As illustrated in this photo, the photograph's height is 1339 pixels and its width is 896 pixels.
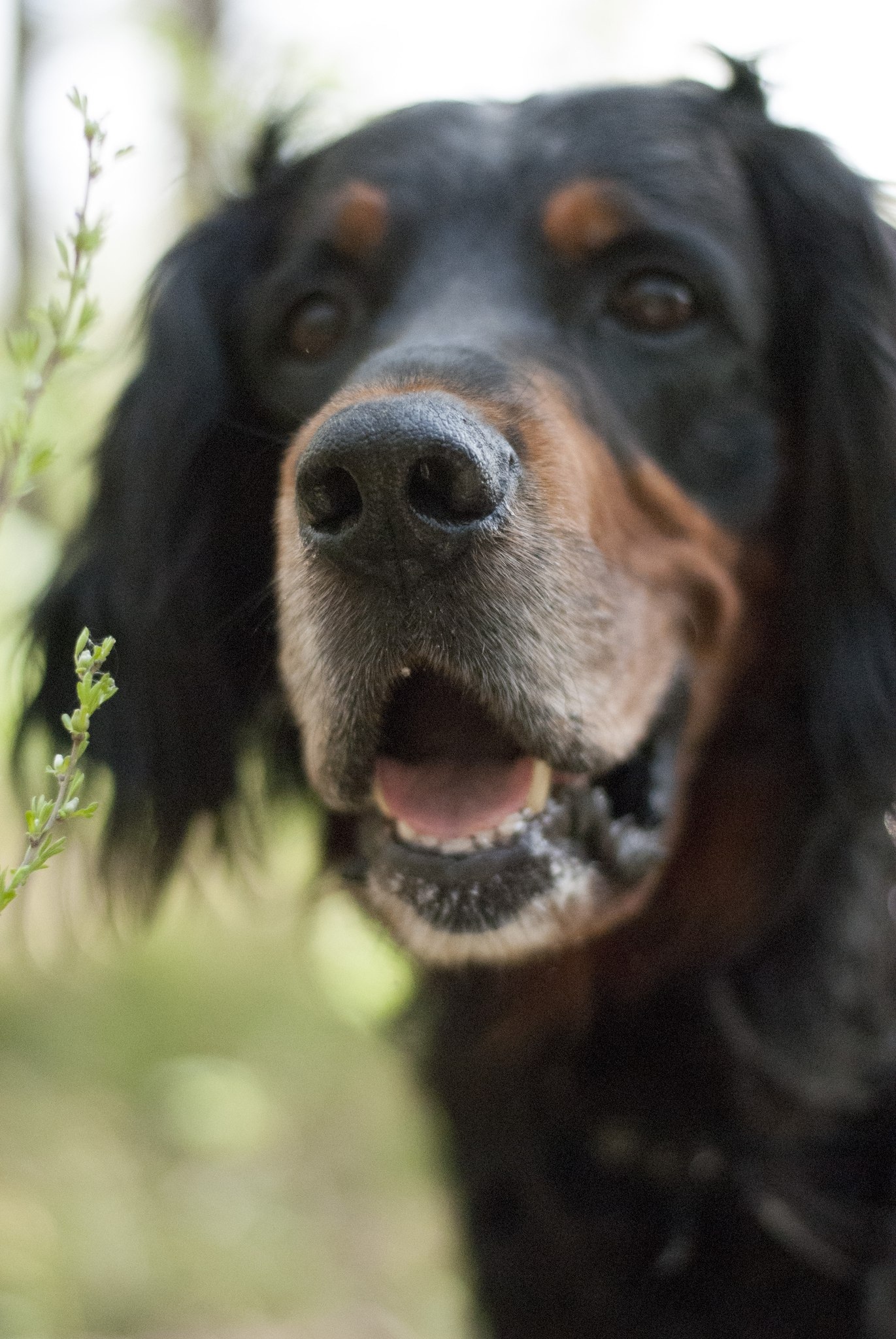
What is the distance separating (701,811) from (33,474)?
129 cm

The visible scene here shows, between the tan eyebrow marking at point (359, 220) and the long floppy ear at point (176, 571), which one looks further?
the long floppy ear at point (176, 571)

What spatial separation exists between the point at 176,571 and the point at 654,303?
0.89m

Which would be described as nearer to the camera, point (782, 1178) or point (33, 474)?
point (33, 474)

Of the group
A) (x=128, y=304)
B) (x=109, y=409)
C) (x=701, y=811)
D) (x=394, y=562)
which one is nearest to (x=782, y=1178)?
(x=701, y=811)

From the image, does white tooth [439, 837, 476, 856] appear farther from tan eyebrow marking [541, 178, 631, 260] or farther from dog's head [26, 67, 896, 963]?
tan eyebrow marking [541, 178, 631, 260]

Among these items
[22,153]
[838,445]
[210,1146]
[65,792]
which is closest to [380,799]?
[65,792]

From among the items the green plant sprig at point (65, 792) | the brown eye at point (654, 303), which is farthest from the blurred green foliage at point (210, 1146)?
the green plant sprig at point (65, 792)

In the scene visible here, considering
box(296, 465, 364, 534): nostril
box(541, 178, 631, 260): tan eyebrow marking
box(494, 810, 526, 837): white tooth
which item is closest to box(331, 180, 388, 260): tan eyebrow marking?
box(541, 178, 631, 260): tan eyebrow marking

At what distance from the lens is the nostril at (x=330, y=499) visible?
52.4 inches

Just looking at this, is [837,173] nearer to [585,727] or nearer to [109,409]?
[585,727]

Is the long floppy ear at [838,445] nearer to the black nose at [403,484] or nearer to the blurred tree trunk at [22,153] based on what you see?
the black nose at [403,484]

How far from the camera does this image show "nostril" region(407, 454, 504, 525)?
1283mm

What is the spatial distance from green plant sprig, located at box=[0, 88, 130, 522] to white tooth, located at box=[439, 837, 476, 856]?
2.44ft

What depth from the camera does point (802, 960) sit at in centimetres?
195
